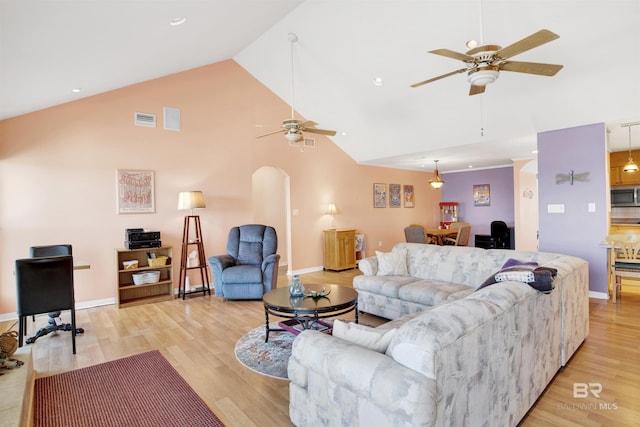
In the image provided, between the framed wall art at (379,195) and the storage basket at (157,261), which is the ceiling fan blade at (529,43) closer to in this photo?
the storage basket at (157,261)

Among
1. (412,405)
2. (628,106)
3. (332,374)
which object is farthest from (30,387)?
(628,106)

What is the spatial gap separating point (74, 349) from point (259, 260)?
2598mm

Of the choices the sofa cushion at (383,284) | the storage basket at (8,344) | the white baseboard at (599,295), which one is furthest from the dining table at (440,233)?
the storage basket at (8,344)

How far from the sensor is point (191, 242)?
5.50 meters

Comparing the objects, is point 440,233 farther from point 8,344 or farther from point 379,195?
point 8,344

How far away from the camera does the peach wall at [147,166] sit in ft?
14.3

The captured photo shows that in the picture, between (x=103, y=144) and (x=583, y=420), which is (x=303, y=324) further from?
(x=103, y=144)

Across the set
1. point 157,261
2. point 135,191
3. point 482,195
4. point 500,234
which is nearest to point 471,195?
point 482,195

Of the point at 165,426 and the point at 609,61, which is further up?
the point at 609,61

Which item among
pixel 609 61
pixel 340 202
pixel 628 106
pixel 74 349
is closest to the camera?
pixel 74 349

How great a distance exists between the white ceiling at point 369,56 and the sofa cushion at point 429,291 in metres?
2.39

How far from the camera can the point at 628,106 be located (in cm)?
416

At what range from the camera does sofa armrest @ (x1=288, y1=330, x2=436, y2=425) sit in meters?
1.29

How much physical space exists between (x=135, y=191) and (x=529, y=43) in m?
5.15
